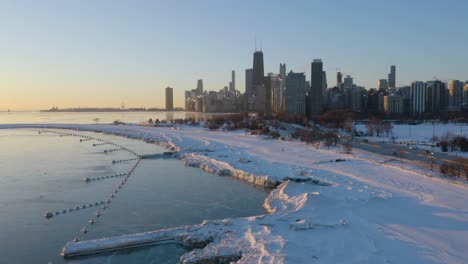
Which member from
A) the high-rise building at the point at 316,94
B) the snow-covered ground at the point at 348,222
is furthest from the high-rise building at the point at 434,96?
the snow-covered ground at the point at 348,222

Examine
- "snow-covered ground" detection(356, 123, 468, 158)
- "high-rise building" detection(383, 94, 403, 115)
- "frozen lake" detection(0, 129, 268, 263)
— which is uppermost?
"high-rise building" detection(383, 94, 403, 115)

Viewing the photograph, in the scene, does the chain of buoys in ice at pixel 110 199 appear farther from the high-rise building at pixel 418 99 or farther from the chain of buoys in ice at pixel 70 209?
the high-rise building at pixel 418 99

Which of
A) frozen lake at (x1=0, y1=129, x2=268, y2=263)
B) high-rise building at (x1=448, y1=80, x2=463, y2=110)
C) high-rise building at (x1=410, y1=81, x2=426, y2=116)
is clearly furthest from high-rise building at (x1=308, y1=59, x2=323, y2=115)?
frozen lake at (x1=0, y1=129, x2=268, y2=263)

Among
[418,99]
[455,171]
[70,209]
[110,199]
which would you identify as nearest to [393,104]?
[418,99]

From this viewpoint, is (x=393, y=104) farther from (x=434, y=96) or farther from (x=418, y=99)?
(x=434, y=96)

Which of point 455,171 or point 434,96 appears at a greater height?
point 434,96

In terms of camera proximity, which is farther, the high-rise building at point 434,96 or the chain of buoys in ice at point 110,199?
the high-rise building at point 434,96

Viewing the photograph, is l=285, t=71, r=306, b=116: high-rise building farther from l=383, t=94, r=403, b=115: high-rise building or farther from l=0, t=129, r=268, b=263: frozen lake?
l=0, t=129, r=268, b=263: frozen lake
